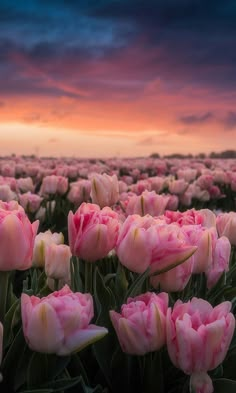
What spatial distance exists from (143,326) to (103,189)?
1579 millimetres

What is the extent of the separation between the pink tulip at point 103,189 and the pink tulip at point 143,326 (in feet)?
4.91

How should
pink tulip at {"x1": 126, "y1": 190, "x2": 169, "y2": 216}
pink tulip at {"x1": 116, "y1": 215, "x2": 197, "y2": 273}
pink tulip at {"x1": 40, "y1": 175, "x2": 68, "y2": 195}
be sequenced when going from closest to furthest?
pink tulip at {"x1": 116, "y1": 215, "x2": 197, "y2": 273}, pink tulip at {"x1": 126, "y1": 190, "x2": 169, "y2": 216}, pink tulip at {"x1": 40, "y1": 175, "x2": 68, "y2": 195}

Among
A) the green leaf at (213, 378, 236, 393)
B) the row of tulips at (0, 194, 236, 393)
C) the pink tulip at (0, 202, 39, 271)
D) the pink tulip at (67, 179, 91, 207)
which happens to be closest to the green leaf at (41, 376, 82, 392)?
the row of tulips at (0, 194, 236, 393)

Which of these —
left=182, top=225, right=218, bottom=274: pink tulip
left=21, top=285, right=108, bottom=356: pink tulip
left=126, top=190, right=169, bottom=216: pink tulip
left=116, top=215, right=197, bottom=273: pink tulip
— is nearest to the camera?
left=21, top=285, right=108, bottom=356: pink tulip

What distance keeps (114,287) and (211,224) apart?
26.2 inches

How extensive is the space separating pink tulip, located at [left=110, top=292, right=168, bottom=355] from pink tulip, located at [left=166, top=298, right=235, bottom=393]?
0.03m

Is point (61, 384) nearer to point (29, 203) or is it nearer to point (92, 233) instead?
point (92, 233)

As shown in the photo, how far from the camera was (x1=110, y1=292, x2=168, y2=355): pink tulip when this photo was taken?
6.06 feet

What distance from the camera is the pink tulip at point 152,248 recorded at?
211 cm

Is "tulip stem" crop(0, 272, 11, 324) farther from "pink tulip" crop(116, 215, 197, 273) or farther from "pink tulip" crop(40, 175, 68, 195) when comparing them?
"pink tulip" crop(40, 175, 68, 195)

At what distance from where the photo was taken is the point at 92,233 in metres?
2.18

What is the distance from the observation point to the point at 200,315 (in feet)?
6.21

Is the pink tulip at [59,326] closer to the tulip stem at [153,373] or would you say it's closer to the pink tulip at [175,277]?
the tulip stem at [153,373]

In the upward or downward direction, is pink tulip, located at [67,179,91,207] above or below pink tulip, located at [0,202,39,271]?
below
